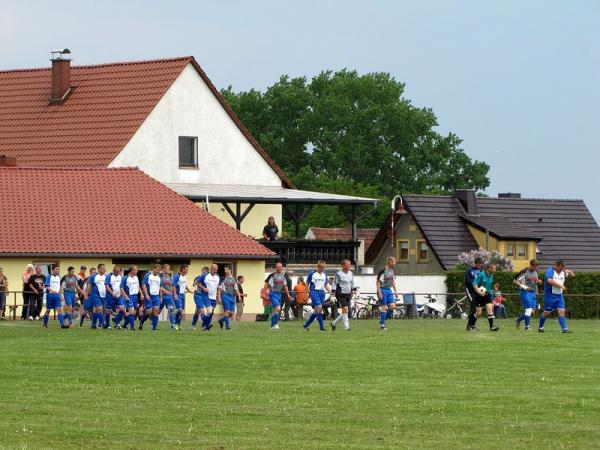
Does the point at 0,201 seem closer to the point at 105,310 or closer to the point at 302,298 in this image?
the point at 302,298

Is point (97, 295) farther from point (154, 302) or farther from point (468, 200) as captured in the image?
point (468, 200)

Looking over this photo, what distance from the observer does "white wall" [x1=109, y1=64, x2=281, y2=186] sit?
73625 mm

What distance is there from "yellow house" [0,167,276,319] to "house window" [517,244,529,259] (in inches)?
1059

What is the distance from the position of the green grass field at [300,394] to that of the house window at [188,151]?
3928 cm

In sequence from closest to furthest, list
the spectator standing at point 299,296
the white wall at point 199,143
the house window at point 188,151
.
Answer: the spectator standing at point 299,296
the white wall at point 199,143
the house window at point 188,151

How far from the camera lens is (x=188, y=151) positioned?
75.2 m

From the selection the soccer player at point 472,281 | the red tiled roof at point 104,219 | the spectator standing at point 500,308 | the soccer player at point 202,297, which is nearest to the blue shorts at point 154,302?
the soccer player at point 202,297

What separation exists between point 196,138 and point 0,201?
630 inches

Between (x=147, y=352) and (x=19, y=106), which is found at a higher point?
(x=19, y=106)

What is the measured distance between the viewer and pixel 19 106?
253 feet

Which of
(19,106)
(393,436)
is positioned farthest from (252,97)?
(393,436)

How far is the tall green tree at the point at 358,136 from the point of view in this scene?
127 metres

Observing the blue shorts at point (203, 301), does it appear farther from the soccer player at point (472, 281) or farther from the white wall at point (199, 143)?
the white wall at point (199, 143)

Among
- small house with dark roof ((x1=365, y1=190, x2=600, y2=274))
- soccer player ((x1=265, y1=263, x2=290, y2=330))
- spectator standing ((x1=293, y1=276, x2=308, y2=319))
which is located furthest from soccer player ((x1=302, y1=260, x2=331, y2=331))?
small house with dark roof ((x1=365, y1=190, x2=600, y2=274))
